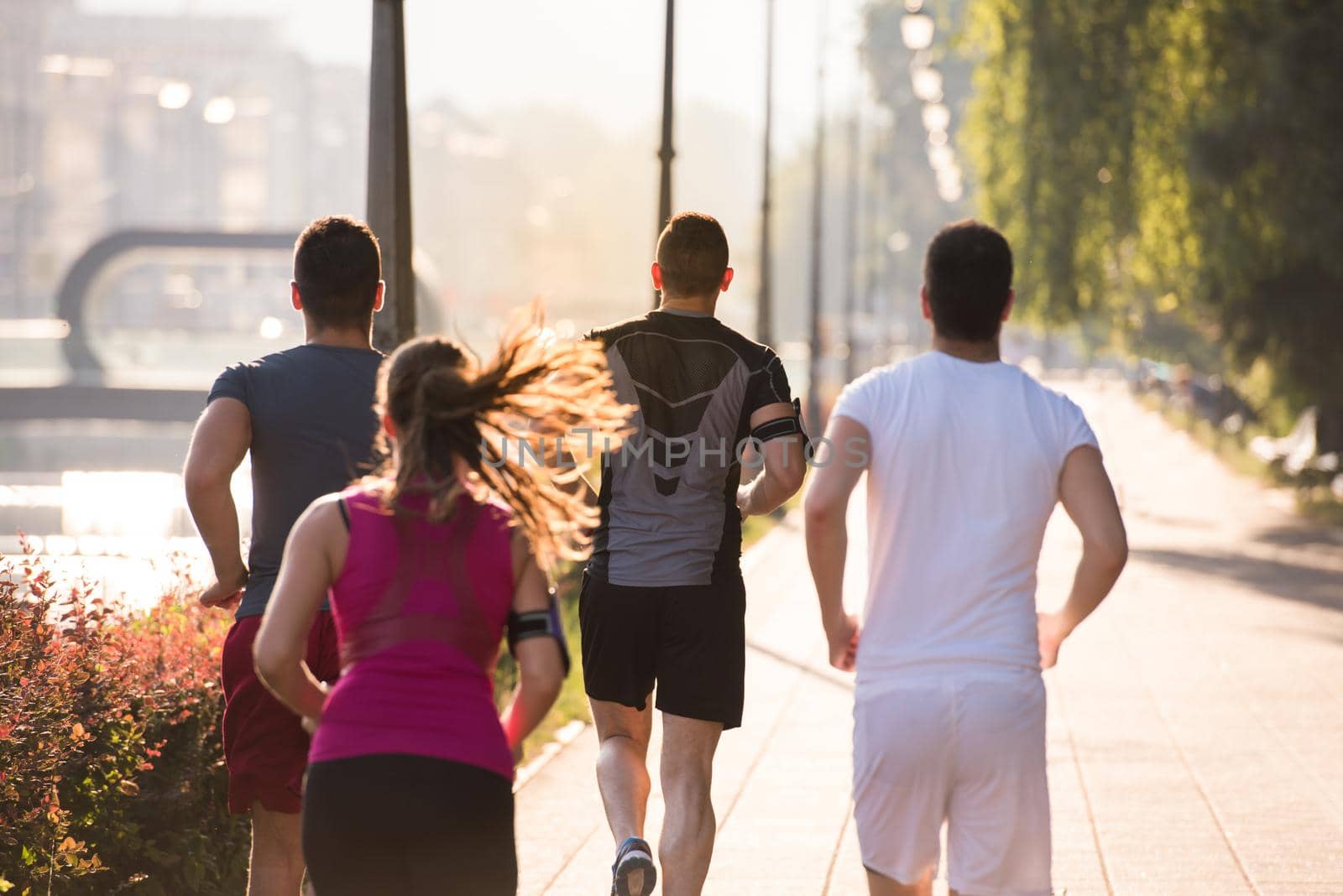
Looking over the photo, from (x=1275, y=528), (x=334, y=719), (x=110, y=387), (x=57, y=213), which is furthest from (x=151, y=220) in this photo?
(x=334, y=719)

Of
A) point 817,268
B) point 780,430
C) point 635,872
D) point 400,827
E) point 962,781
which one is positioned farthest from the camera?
point 817,268

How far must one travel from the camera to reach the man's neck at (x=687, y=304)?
5672 mm

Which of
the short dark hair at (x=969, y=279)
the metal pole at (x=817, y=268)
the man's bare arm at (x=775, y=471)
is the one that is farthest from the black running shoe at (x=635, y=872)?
the metal pole at (x=817, y=268)

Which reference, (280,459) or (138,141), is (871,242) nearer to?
(280,459)

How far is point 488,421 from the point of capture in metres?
3.62

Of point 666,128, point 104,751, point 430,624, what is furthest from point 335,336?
point 666,128

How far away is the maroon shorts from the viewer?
15.6ft

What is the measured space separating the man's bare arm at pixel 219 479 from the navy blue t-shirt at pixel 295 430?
0.04 metres

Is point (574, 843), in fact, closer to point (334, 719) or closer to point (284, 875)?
point (284, 875)

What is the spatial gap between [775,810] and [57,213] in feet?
379

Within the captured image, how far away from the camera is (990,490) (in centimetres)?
409

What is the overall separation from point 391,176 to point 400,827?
5653 mm

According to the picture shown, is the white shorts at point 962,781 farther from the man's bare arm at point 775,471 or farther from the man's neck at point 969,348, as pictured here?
the man's bare arm at point 775,471

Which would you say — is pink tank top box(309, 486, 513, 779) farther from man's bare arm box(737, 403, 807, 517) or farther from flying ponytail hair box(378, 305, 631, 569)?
man's bare arm box(737, 403, 807, 517)
